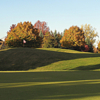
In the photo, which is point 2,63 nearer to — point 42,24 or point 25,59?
point 25,59

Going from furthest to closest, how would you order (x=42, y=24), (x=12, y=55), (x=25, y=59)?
(x=42, y=24), (x=12, y=55), (x=25, y=59)

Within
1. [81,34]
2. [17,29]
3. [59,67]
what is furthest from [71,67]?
[81,34]

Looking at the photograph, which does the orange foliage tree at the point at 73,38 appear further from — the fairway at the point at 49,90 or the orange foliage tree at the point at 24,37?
the fairway at the point at 49,90

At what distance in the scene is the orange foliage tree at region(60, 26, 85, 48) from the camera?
8488cm

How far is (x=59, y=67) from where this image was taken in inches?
1184

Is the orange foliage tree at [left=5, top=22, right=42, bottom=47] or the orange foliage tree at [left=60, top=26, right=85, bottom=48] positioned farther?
the orange foliage tree at [left=60, top=26, right=85, bottom=48]

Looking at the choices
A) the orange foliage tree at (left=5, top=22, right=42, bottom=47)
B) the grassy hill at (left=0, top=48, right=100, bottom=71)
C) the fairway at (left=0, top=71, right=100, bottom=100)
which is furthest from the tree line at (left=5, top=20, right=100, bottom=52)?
the fairway at (left=0, top=71, right=100, bottom=100)

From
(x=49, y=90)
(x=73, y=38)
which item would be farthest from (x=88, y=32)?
(x=49, y=90)

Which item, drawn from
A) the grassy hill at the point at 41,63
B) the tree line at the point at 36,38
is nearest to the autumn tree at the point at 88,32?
the tree line at the point at 36,38

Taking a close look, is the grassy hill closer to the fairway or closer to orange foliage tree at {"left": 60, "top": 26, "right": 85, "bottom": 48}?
the fairway

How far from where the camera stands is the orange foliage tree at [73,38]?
84.9m

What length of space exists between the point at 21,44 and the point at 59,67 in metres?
44.9

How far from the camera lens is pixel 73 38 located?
86.7 metres

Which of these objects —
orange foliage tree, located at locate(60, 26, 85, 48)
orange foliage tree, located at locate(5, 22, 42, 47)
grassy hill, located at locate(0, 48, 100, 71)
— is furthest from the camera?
orange foliage tree, located at locate(60, 26, 85, 48)
